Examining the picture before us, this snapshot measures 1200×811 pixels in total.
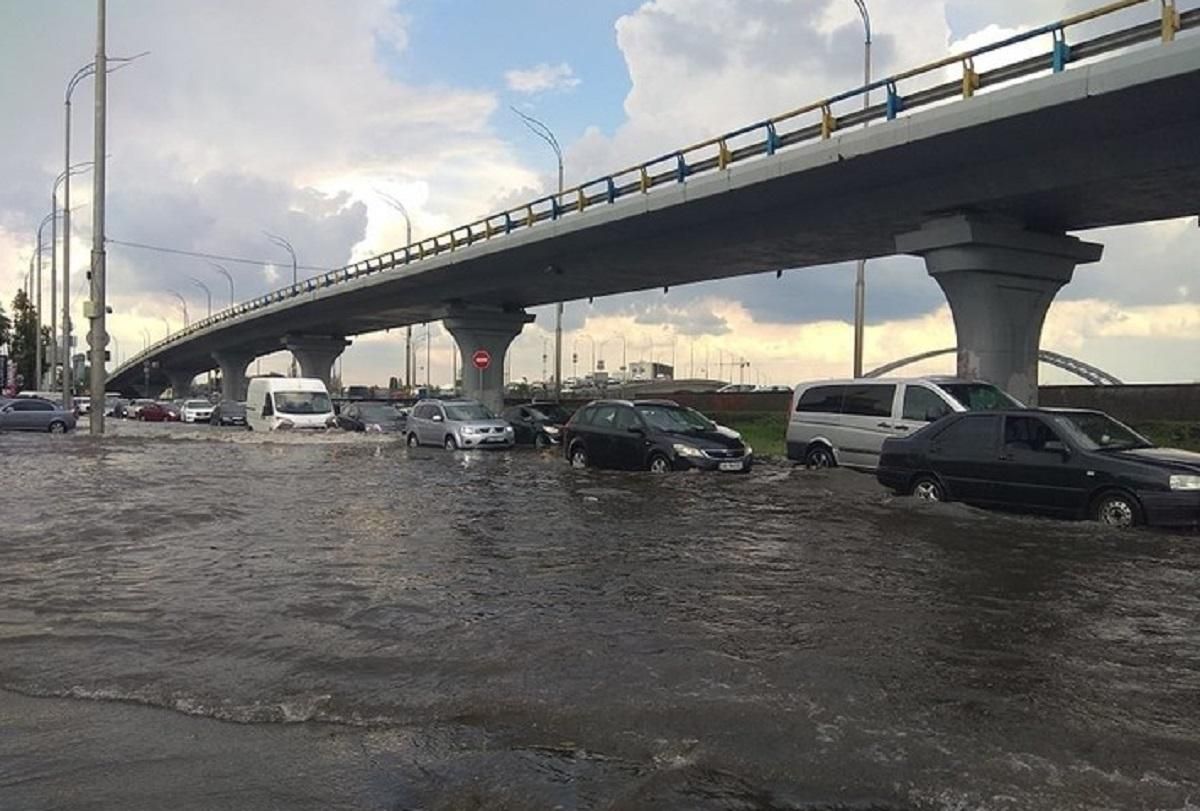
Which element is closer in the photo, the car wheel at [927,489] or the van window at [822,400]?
the car wheel at [927,489]

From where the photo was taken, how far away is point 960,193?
72.7 feet

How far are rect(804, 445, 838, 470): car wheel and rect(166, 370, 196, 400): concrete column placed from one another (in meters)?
110

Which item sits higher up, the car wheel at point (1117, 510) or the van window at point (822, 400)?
the van window at point (822, 400)

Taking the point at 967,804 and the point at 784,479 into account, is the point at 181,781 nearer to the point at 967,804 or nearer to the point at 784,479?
the point at 967,804

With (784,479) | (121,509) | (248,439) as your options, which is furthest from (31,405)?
(784,479)

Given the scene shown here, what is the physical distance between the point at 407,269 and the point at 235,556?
115 feet

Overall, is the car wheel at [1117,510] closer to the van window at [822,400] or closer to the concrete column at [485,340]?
the van window at [822,400]

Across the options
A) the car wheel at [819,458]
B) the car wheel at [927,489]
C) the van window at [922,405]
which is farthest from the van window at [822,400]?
the car wheel at [927,489]

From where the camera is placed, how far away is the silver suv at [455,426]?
28.0m

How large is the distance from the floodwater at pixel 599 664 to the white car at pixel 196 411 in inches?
1894

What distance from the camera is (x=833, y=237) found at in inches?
1074

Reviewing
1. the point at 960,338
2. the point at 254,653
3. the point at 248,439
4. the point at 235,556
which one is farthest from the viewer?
the point at 248,439

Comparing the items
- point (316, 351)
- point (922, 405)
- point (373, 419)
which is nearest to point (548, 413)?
point (373, 419)

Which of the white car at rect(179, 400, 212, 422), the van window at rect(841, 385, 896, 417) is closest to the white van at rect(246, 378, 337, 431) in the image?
the van window at rect(841, 385, 896, 417)
